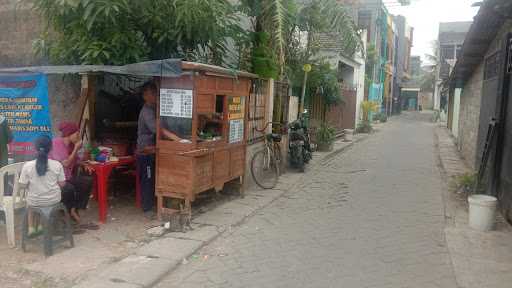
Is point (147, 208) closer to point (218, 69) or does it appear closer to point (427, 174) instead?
point (218, 69)

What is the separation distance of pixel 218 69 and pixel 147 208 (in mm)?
2323

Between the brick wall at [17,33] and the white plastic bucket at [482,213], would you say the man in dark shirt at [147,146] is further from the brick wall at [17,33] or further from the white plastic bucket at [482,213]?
the white plastic bucket at [482,213]

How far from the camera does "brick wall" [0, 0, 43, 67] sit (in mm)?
9609

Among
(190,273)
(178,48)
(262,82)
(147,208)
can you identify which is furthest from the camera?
(262,82)

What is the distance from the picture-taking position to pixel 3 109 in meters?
6.40

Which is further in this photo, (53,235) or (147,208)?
(147,208)

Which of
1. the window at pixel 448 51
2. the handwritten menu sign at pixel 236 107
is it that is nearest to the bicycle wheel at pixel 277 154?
the handwritten menu sign at pixel 236 107

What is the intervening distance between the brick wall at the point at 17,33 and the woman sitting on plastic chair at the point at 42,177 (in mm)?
5356

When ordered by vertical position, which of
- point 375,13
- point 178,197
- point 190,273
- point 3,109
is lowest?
point 190,273

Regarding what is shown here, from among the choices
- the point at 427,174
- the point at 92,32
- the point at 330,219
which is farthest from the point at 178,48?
the point at 427,174

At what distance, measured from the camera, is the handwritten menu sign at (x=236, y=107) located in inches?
292

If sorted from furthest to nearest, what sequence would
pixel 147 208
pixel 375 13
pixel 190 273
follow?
pixel 375 13, pixel 147 208, pixel 190 273

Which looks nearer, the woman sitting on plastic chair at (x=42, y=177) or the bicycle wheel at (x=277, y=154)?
the woman sitting on plastic chair at (x=42, y=177)

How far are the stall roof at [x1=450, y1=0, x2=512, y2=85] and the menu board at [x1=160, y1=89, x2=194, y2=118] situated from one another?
497cm
